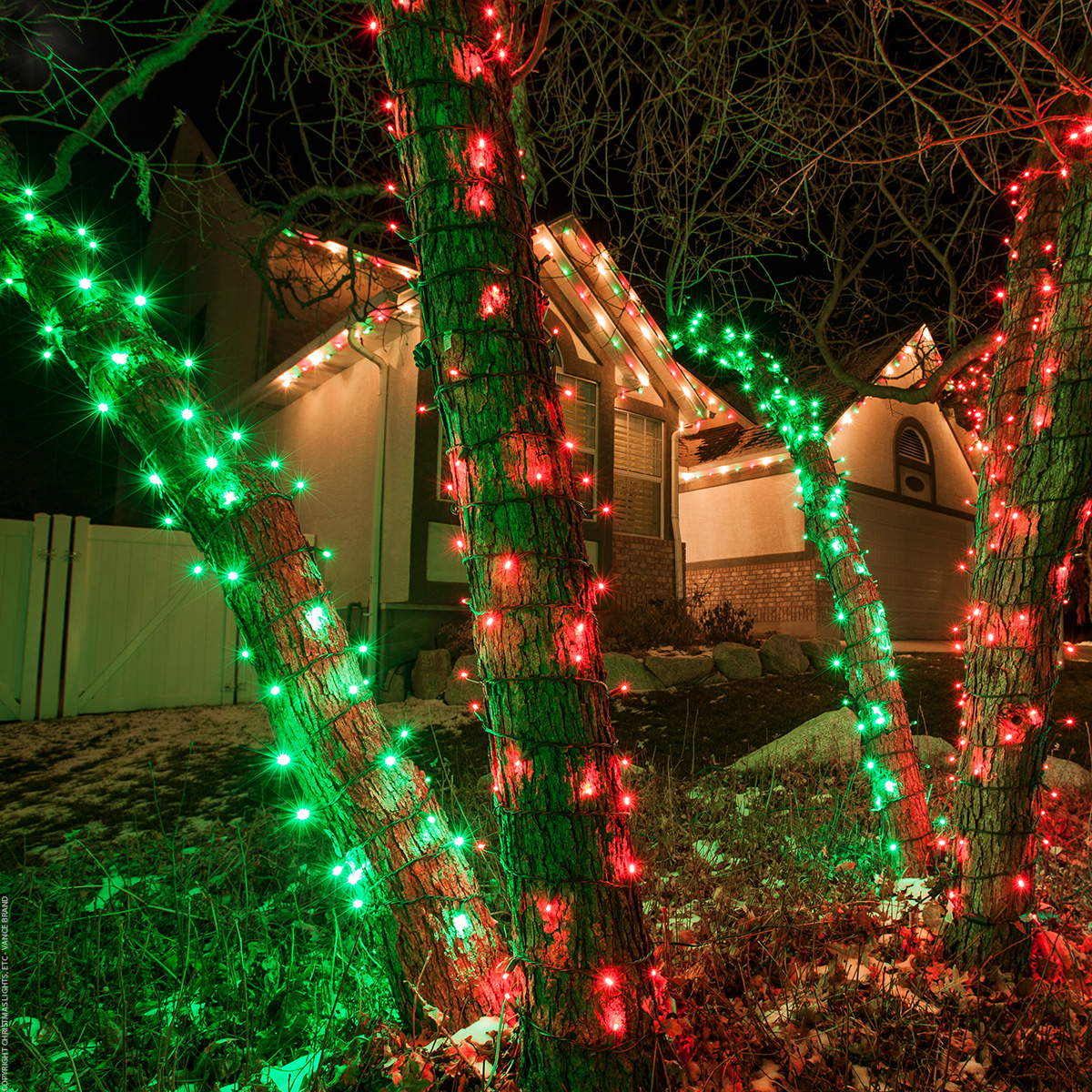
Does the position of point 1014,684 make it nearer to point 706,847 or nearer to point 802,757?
point 706,847

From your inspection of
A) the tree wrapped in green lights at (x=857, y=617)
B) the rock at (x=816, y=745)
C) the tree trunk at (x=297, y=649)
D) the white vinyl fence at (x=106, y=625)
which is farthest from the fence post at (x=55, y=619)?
the tree wrapped in green lights at (x=857, y=617)

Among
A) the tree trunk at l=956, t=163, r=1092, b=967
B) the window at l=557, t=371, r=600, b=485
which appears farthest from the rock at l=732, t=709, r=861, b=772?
the window at l=557, t=371, r=600, b=485

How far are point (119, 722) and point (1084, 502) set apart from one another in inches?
306

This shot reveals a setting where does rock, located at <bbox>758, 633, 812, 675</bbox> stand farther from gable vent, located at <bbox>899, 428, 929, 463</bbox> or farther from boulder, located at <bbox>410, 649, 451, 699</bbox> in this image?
gable vent, located at <bbox>899, 428, 929, 463</bbox>

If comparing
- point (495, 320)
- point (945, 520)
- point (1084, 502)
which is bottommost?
point (1084, 502)

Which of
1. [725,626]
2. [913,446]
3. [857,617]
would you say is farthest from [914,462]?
[857,617]

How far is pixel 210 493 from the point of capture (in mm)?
2164

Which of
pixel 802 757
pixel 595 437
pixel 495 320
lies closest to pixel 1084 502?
pixel 495 320

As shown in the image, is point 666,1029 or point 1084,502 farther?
point 1084,502

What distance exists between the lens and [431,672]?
8375 mm

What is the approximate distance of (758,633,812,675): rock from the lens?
30.6ft

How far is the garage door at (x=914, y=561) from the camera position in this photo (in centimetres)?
1406

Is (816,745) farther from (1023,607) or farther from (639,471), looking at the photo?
(639,471)

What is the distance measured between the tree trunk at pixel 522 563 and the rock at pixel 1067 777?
395cm
